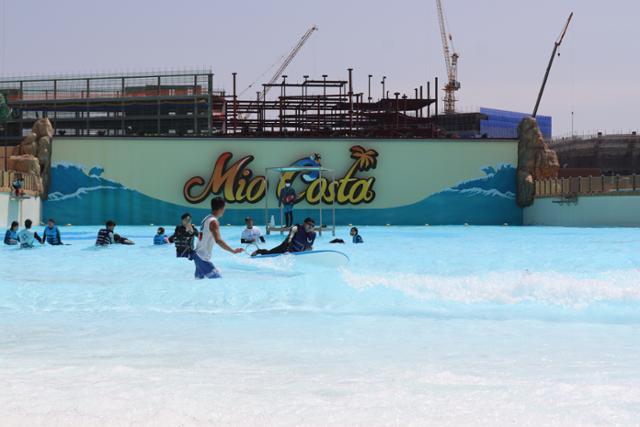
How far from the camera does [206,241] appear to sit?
1402cm

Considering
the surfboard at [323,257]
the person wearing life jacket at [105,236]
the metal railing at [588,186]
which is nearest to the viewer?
the surfboard at [323,257]

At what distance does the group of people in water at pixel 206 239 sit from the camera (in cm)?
1369

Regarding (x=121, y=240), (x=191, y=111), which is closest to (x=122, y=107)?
(x=191, y=111)

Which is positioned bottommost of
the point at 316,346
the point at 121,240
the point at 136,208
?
the point at 316,346

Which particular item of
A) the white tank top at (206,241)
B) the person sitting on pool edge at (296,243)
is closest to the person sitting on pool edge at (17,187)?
the person sitting on pool edge at (296,243)

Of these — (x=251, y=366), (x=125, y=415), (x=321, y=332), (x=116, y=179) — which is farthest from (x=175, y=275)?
(x=116, y=179)

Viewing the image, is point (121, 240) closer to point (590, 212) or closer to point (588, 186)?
point (590, 212)

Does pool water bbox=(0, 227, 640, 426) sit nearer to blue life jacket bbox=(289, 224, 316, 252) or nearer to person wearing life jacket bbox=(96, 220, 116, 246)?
blue life jacket bbox=(289, 224, 316, 252)

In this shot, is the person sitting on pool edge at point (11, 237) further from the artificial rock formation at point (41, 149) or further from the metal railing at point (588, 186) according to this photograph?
the metal railing at point (588, 186)

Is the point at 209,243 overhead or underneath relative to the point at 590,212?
underneath

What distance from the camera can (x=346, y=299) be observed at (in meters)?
14.1

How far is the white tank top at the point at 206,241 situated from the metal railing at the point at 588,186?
3043 cm

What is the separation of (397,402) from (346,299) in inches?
299

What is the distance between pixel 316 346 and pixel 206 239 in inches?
202
